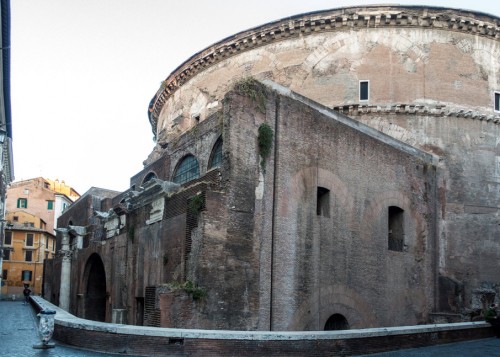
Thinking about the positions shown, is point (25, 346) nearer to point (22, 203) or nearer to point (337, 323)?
point (337, 323)

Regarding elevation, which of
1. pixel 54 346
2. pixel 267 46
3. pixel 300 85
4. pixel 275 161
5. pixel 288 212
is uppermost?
pixel 267 46

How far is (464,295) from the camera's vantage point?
17.4 meters

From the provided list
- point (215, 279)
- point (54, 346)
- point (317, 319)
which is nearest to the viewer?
point (54, 346)

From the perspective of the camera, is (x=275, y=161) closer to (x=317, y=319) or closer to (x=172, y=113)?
(x=317, y=319)

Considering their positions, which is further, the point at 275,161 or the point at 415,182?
the point at 415,182

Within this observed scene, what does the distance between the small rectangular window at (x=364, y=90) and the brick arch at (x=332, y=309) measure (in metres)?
7.62

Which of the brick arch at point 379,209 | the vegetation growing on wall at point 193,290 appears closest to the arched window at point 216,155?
the vegetation growing on wall at point 193,290

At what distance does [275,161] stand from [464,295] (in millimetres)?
8587

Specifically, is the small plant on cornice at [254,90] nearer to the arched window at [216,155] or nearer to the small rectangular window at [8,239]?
the arched window at [216,155]

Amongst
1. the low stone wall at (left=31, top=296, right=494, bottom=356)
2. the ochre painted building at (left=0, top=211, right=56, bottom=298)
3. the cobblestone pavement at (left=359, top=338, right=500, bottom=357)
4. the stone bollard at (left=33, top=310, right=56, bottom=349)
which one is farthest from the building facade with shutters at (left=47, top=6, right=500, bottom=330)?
the ochre painted building at (left=0, top=211, right=56, bottom=298)

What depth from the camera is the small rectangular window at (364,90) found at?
62.6 ft

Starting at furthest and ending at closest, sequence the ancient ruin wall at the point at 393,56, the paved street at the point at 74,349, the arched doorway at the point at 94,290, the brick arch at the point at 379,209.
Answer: the arched doorway at the point at 94,290 < the ancient ruin wall at the point at 393,56 < the brick arch at the point at 379,209 < the paved street at the point at 74,349

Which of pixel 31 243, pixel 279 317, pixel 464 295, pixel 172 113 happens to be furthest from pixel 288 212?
pixel 31 243

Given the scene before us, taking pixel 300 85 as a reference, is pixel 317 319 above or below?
below
